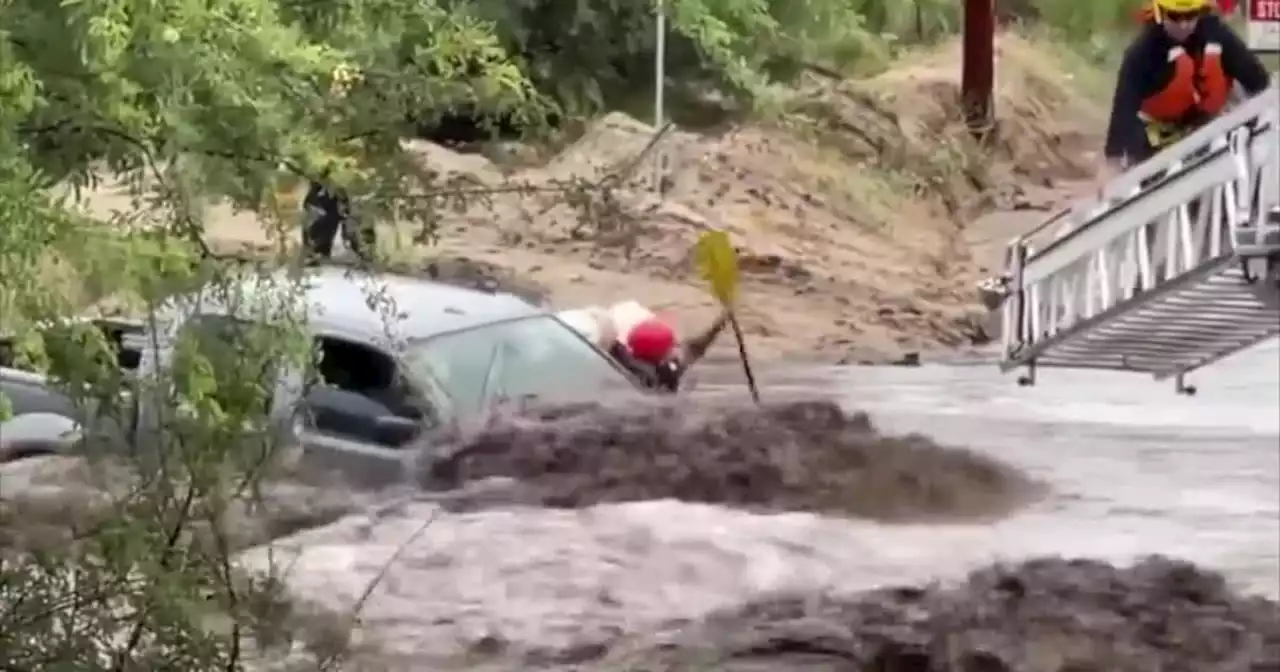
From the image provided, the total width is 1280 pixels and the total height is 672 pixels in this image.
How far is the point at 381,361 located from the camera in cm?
300

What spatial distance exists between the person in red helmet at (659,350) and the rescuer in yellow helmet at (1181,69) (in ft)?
3.07

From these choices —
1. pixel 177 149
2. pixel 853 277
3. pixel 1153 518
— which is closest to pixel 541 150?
pixel 177 149

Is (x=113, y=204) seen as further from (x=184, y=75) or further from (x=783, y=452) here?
(x=783, y=452)

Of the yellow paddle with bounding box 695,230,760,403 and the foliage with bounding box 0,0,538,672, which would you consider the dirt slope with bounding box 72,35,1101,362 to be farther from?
the foliage with bounding box 0,0,538,672

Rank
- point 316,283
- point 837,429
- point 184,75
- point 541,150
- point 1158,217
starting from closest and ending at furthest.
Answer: point 184,75, point 316,283, point 541,150, point 1158,217, point 837,429

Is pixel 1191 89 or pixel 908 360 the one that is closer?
pixel 1191 89

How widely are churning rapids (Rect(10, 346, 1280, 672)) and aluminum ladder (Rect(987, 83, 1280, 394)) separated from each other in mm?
242

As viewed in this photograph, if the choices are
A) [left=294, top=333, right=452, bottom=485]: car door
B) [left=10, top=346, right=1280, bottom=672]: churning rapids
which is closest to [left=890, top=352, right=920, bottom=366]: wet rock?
[left=10, top=346, right=1280, bottom=672]: churning rapids

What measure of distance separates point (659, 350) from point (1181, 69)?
1135 mm

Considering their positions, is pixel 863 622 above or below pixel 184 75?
below

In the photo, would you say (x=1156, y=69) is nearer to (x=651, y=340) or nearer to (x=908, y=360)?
(x=651, y=340)

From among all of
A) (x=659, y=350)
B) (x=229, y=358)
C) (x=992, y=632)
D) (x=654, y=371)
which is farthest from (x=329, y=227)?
(x=659, y=350)

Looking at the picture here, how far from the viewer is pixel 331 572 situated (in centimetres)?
262

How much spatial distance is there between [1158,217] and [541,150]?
1.00 meters
